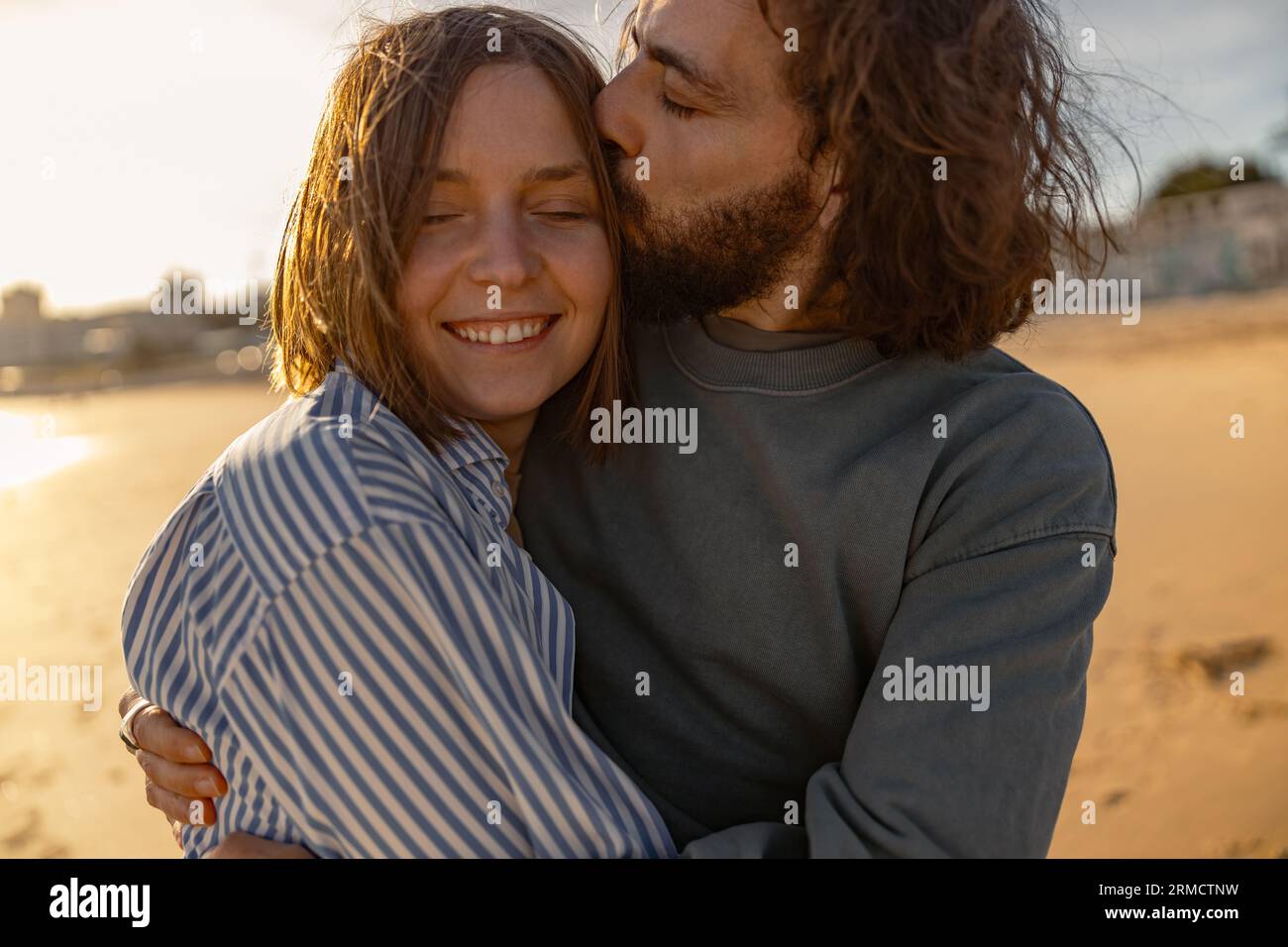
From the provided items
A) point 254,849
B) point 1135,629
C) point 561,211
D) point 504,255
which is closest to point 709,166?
point 561,211

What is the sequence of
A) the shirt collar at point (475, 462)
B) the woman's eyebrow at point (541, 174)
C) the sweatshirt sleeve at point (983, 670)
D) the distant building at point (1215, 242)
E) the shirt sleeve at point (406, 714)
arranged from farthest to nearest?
the distant building at point (1215, 242) → the woman's eyebrow at point (541, 174) → the shirt collar at point (475, 462) → the sweatshirt sleeve at point (983, 670) → the shirt sleeve at point (406, 714)

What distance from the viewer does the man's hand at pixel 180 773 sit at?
205cm

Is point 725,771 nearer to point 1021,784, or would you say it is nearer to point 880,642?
point 880,642

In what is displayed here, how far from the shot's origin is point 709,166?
247cm

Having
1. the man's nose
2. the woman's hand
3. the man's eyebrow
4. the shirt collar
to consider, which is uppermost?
the man's eyebrow

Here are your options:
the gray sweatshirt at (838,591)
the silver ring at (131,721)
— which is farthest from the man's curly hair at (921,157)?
the silver ring at (131,721)

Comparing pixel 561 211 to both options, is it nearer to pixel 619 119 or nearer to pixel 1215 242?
pixel 619 119

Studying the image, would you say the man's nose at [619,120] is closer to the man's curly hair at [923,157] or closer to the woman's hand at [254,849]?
the man's curly hair at [923,157]

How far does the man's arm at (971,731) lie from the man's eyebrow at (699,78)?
1182 mm

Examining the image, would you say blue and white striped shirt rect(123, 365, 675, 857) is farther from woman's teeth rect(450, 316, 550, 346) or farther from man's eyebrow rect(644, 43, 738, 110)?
man's eyebrow rect(644, 43, 738, 110)

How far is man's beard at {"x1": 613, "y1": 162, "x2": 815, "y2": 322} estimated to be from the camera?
240cm

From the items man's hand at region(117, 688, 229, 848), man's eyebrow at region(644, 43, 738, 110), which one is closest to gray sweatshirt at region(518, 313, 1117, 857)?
man's eyebrow at region(644, 43, 738, 110)

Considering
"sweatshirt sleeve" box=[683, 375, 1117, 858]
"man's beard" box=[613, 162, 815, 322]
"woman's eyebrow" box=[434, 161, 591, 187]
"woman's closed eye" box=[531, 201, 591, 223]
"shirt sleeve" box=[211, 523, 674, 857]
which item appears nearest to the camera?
"shirt sleeve" box=[211, 523, 674, 857]

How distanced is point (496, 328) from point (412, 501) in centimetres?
57
